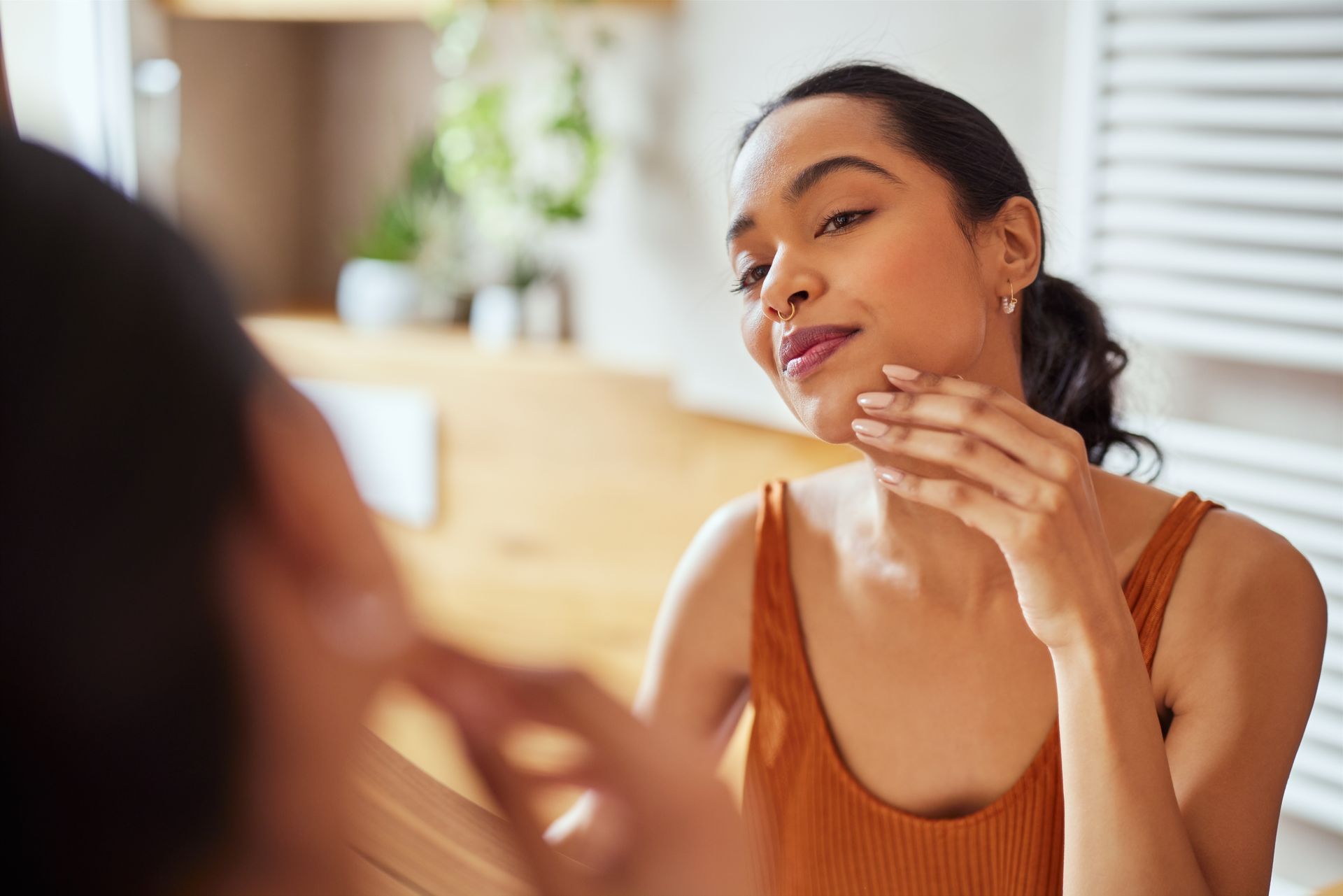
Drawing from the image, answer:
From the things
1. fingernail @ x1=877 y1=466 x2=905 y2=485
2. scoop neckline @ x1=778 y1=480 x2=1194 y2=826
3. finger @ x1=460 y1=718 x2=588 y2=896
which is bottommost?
scoop neckline @ x1=778 y1=480 x2=1194 y2=826

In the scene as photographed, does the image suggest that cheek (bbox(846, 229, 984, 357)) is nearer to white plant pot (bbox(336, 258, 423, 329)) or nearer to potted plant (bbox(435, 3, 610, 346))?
potted plant (bbox(435, 3, 610, 346))

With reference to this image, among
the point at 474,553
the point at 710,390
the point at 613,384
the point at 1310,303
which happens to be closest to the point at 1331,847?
the point at 1310,303

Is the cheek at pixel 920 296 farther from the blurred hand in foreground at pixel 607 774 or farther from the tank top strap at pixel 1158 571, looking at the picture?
the blurred hand in foreground at pixel 607 774

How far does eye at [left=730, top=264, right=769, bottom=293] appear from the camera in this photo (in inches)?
38.2

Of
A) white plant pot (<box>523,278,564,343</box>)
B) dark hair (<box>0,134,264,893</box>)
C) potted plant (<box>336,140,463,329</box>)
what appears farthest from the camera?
potted plant (<box>336,140,463,329</box>)

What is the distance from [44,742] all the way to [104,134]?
0.14 metres

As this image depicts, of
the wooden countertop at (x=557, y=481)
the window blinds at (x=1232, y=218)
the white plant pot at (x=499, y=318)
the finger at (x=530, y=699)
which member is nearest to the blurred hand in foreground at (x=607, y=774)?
the finger at (x=530, y=699)

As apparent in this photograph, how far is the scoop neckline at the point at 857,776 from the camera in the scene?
37.8 inches

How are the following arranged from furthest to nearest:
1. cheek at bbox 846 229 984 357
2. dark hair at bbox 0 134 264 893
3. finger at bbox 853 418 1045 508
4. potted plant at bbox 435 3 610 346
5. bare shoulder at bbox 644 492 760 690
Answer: potted plant at bbox 435 3 610 346 < bare shoulder at bbox 644 492 760 690 < cheek at bbox 846 229 984 357 < finger at bbox 853 418 1045 508 < dark hair at bbox 0 134 264 893

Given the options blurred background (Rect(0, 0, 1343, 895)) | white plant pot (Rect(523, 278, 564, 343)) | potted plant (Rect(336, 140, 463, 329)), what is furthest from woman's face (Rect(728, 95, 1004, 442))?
potted plant (Rect(336, 140, 463, 329))

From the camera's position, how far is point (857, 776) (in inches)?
41.2

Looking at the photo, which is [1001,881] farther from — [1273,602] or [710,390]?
[710,390]

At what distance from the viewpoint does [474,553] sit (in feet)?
8.63

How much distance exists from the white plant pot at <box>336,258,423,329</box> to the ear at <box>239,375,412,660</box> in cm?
255
